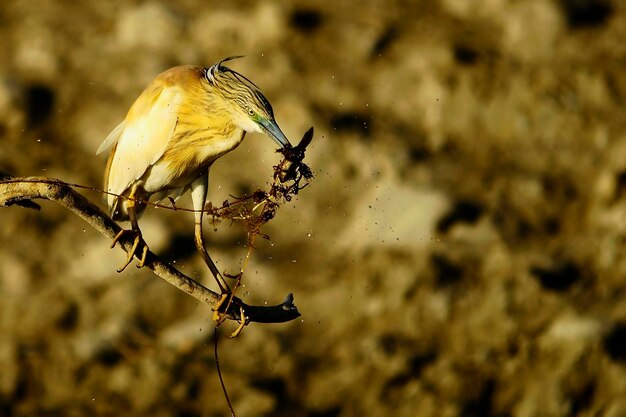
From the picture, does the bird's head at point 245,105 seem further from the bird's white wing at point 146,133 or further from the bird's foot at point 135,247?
the bird's foot at point 135,247

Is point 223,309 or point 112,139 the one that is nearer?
point 223,309

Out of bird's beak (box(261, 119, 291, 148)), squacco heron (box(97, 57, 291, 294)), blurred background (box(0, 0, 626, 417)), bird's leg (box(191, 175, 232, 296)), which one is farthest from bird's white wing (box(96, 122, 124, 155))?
blurred background (box(0, 0, 626, 417))

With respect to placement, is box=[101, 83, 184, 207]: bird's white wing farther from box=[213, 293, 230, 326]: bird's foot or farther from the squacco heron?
box=[213, 293, 230, 326]: bird's foot

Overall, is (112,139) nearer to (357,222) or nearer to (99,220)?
(99,220)

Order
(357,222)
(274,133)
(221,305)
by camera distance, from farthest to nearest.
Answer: (357,222), (221,305), (274,133)

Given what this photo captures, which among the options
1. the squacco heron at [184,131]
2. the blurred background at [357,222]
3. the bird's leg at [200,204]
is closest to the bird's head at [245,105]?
the squacco heron at [184,131]

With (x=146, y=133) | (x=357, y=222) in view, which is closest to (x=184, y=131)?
(x=146, y=133)

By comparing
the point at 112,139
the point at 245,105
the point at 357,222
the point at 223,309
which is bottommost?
the point at 223,309
